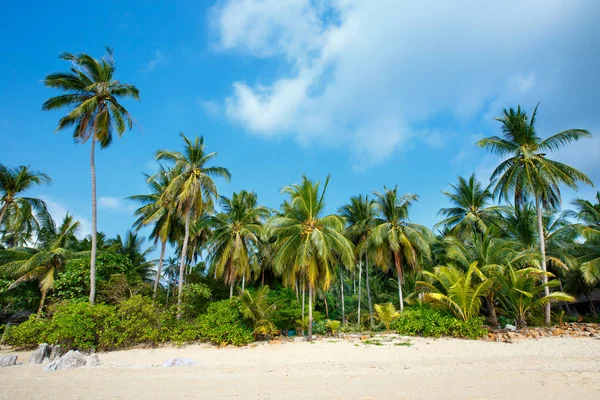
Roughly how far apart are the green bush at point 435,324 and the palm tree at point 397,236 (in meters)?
4.45

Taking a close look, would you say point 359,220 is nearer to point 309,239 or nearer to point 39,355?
Answer: point 309,239

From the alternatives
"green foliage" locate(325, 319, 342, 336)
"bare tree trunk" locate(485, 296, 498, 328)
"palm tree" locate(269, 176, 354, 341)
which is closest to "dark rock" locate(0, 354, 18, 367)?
"palm tree" locate(269, 176, 354, 341)

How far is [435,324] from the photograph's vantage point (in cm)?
1559

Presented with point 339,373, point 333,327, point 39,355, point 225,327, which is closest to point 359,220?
point 333,327

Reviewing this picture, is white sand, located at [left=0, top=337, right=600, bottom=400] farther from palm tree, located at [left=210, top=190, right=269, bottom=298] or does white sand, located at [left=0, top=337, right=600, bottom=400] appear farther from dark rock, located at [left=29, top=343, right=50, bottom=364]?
palm tree, located at [left=210, top=190, right=269, bottom=298]

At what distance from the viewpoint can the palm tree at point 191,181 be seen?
19844mm

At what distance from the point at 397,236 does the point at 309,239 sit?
8.02m

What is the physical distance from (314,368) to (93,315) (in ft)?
35.3

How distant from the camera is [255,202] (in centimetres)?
2695

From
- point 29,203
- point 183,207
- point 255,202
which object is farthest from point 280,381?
point 29,203

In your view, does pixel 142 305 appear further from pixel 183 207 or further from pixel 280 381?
pixel 280 381

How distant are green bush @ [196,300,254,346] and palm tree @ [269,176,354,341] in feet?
10.1

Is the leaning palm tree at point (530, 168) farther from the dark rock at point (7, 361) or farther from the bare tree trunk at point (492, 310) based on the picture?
the dark rock at point (7, 361)

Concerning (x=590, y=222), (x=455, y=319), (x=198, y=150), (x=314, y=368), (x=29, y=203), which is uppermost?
(x=198, y=150)
